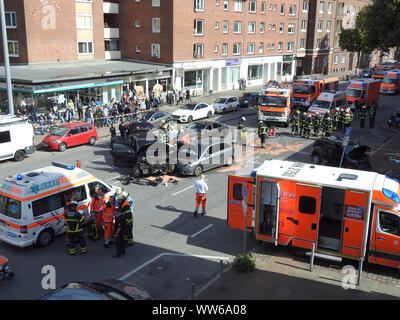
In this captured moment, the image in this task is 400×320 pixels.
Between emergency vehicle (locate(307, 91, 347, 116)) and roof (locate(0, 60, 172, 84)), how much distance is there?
16297 millimetres

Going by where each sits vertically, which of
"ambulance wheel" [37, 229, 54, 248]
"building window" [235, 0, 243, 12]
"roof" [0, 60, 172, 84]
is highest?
"building window" [235, 0, 243, 12]

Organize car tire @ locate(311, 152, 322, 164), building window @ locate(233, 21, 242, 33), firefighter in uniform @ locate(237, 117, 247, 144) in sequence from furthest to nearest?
building window @ locate(233, 21, 242, 33) < firefighter in uniform @ locate(237, 117, 247, 144) < car tire @ locate(311, 152, 322, 164)

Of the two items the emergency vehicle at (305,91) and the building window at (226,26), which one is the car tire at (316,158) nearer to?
the emergency vehicle at (305,91)

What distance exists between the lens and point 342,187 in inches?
431

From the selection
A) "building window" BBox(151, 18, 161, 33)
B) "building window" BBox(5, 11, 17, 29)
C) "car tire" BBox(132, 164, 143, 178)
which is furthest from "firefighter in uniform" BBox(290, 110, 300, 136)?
"building window" BBox(5, 11, 17, 29)

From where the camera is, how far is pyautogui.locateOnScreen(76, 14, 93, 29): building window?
132 ft

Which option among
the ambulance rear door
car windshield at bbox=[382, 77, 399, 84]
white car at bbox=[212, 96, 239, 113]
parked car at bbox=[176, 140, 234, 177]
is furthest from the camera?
car windshield at bbox=[382, 77, 399, 84]

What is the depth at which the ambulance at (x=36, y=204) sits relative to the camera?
12.2 metres

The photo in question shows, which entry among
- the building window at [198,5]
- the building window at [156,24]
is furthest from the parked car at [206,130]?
the building window at [198,5]

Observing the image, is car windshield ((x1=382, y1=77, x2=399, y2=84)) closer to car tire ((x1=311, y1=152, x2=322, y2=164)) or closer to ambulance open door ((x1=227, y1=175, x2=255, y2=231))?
car tire ((x1=311, y1=152, x2=322, y2=164))

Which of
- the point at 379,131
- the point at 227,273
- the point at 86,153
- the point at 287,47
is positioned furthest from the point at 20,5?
the point at 287,47

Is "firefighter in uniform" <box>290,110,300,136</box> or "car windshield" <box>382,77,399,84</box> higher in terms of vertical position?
"car windshield" <box>382,77,399,84</box>

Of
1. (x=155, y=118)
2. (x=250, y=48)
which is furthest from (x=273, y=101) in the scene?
(x=250, y=48)
